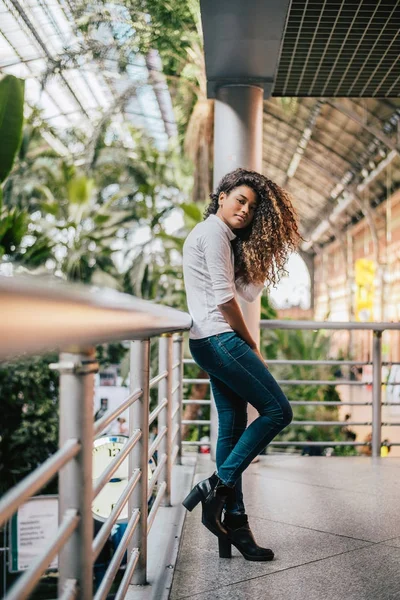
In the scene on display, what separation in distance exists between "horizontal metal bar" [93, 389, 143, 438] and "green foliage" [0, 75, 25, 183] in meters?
4.53

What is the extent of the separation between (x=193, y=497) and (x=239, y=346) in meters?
0.65

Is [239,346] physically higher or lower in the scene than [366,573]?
higher

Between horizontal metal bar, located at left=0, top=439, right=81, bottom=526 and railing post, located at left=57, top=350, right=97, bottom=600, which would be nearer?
horizontal metal bar, located at left=0, top=439, right=81, bottom=526

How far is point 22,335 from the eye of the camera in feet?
2.69

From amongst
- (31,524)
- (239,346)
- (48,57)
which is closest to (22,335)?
(239,346)

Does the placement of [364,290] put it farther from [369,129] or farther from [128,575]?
[128,575]

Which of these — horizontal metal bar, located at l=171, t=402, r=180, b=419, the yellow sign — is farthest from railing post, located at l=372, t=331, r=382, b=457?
the yellow sign

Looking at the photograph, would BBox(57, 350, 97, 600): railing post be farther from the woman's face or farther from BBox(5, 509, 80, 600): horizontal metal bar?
the woman's face

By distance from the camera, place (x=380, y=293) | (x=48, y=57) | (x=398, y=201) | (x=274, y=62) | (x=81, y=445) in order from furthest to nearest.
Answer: (x=380, y=293) < (x=398, y=201) < (x=48, y=57) < (x=274, y=62) < (x=81, y=445)

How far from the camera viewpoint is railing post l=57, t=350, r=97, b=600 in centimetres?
130

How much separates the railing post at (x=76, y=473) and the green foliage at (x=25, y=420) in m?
8.92

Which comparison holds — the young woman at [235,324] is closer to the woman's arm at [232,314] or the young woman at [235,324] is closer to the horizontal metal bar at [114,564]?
the woman's arm at [232,314]

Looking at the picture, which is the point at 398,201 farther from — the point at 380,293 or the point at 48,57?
the point at 48,57

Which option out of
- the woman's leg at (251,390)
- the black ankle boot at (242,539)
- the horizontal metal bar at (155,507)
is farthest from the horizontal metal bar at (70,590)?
the black ankle boot at (242,539)
